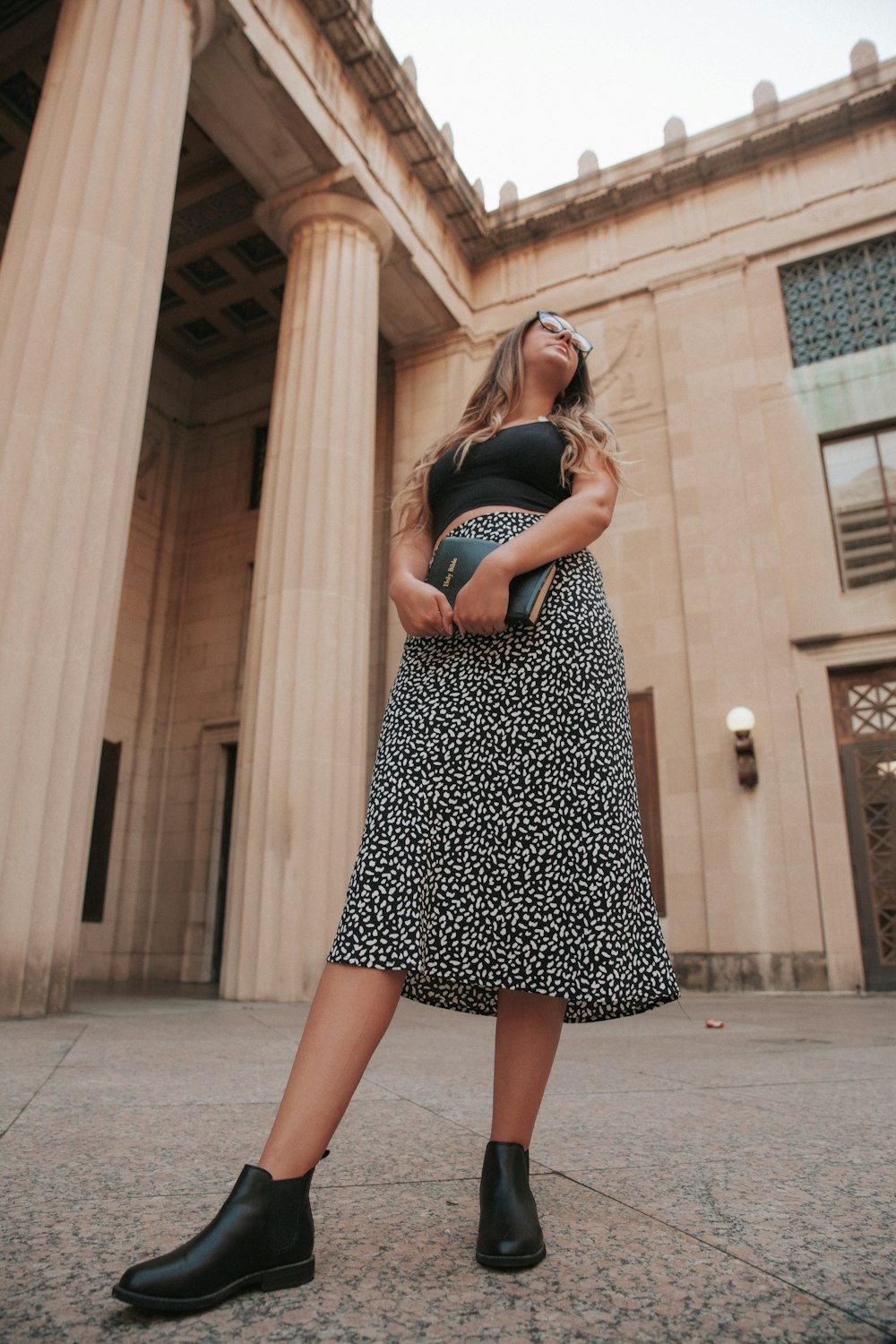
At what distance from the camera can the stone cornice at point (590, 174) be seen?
35.7ft

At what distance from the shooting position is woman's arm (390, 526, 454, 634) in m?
1.79

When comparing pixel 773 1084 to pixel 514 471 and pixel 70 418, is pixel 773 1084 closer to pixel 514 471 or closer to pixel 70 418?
pixel 514 471

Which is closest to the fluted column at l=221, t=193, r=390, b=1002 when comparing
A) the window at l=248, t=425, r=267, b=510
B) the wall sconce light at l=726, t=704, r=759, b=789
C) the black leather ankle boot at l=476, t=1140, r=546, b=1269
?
the wall sconce light at l=726, t=704, r=759, b=789

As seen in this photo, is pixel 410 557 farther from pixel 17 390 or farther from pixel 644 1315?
pixel 17 390

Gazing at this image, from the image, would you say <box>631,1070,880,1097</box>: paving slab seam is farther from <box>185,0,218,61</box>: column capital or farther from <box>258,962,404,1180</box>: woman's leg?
<box>185,0,218,61</box>: column capital

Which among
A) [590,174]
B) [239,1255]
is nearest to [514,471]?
[239,1255]

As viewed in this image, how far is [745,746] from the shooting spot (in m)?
9.97

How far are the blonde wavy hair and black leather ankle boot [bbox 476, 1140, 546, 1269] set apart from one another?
1417 millimetres

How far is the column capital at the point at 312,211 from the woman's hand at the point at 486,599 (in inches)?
427

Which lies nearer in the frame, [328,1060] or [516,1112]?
[328,1060]

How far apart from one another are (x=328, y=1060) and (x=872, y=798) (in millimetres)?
9697

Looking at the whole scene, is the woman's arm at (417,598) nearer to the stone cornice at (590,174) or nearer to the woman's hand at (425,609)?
the woman's hand at (425,609)

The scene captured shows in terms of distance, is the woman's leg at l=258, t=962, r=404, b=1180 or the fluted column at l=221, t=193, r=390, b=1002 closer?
the woman's leg at l=258, t=962, r=404, b=1180

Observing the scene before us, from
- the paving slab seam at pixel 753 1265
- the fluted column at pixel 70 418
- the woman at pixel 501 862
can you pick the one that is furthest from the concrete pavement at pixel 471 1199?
the fluted column at pixel 70 418
